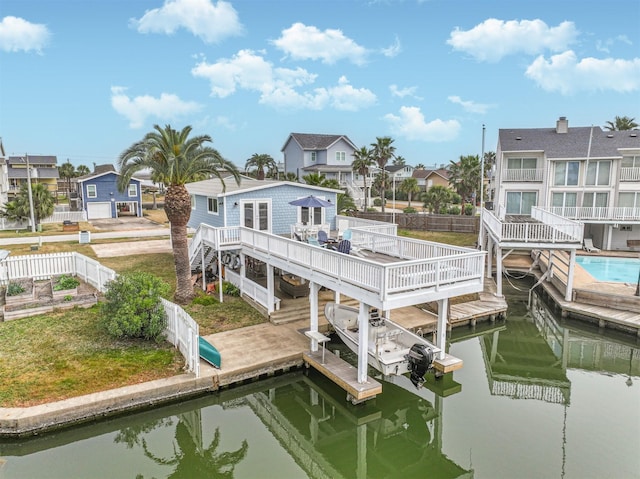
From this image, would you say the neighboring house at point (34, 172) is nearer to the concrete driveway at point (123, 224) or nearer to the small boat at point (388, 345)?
the concrete driveway at point (123, 224)

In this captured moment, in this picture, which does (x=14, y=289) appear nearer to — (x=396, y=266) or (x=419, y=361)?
(x=396, y=266)

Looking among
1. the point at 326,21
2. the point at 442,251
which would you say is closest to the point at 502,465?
the point at 442,251

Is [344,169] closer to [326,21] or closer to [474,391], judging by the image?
[326,21]

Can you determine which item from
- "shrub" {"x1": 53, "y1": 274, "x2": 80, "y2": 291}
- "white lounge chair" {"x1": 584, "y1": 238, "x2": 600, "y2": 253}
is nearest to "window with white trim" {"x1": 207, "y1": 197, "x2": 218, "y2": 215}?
"shrub" {"x1": 53, "y1": 274, "x2": 80, "y2": 291}

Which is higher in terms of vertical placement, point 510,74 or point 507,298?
point 510,74

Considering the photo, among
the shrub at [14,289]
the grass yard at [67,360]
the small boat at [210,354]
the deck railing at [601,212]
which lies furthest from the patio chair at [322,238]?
the deck railing at [601,212]

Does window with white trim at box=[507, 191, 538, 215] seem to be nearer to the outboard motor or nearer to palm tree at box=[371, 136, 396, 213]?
palm tree at box=[371, 136, 396, 213]
